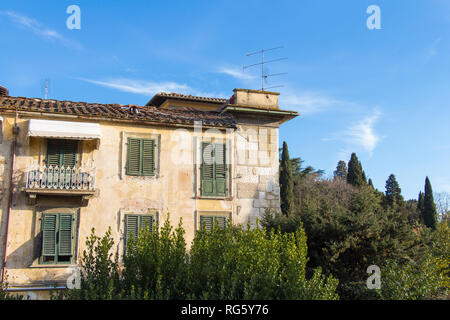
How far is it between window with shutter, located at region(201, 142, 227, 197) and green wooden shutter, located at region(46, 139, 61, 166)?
200 inches

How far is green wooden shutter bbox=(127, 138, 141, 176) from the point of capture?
16312 millimetres

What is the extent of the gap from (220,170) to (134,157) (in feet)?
10.6

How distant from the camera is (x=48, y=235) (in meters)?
14.9

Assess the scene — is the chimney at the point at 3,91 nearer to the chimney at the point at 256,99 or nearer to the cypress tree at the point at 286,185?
the chimney at the point at 256,99

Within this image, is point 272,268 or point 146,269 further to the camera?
point 146,269

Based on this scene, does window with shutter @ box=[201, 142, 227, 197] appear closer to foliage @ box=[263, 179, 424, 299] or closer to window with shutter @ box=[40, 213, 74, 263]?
foliage @ box=[263, 179, 424, 299]

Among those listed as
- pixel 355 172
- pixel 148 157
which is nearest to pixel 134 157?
pixel 148 157

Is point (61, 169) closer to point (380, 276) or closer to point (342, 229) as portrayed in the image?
point (342, 229)

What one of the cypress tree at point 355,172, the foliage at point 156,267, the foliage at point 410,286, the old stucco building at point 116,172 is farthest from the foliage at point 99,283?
the cypress tree at point 355,172

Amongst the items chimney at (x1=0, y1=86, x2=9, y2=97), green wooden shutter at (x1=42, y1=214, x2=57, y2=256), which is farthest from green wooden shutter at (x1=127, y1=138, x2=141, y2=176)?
chimney at (x1=0, y1=86, x2=9, y2=97)

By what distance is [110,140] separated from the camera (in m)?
16.2

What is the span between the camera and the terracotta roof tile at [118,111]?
15766 mm

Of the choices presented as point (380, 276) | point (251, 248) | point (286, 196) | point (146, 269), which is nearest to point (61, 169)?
point (146, 269)
